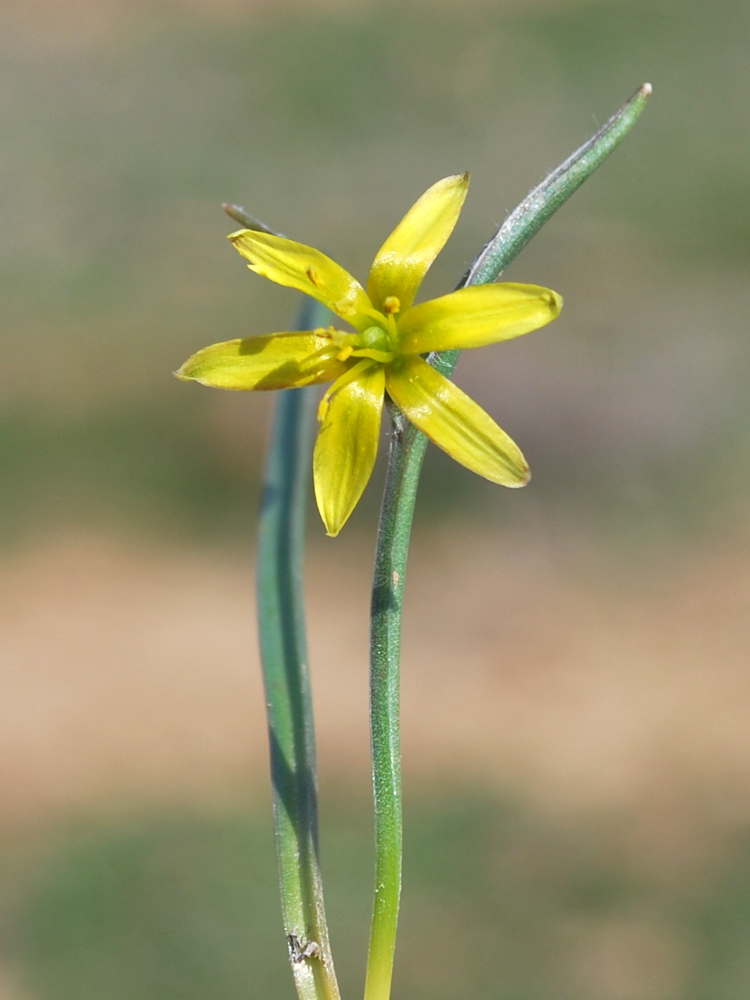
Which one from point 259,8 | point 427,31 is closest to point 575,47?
point 427,31

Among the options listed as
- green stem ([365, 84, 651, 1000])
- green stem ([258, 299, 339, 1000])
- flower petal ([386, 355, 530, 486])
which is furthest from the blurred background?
flower petal ([386, 355, 530, 486])

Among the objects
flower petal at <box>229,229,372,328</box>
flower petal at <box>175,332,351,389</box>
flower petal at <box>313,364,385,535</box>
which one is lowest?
flower petal at <box>313,364,385,535</box>

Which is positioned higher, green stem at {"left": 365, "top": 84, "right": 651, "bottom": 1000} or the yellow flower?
the yellow flower

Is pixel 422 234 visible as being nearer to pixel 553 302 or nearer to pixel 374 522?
pixel 553 302

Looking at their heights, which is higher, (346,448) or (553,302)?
(553,302)

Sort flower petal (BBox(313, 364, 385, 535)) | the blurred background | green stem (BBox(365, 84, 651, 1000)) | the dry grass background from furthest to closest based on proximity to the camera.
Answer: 1. the dry grass background
2. the blurred background
3. flower petal (BBox(313, 364, 385, 535))
4. green stem (BBox(365, 84, 651, 1000))

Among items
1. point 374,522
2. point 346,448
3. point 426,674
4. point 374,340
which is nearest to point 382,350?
point 374,340

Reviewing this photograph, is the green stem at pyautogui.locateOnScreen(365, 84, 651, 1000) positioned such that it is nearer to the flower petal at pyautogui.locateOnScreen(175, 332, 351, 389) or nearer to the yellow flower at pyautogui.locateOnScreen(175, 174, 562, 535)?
the yellow flower at pyautogui.locateOnScreen(175, 174, 562, 535)

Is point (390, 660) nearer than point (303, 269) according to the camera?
Yes
